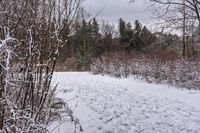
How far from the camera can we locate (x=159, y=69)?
15258 mm

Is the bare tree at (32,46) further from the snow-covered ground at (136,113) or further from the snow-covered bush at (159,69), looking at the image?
the snow-covered bush at (159,69)

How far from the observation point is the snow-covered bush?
1387cm

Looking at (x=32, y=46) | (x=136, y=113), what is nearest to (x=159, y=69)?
(x=136, y=113)

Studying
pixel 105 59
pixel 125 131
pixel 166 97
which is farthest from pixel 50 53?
pixel 105 59

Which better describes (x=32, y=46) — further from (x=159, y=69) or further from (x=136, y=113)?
(x=159, y=69)

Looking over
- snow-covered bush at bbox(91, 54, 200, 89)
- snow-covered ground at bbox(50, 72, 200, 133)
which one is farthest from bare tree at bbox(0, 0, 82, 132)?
snow-covered bush at bbox(91, 54, 200, 89)

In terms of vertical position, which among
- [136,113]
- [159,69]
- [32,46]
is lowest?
[136,113]

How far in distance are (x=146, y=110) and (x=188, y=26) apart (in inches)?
159

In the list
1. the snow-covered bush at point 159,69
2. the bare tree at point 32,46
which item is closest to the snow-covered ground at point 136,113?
the bare tree at point 32,46

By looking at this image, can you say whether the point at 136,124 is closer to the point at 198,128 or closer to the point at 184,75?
the point at 198,128

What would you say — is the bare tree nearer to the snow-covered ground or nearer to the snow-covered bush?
the snow-covered ground

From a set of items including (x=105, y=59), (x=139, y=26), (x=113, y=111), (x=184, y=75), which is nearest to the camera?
(x=113, y=111)

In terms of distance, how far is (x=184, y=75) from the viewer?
14008 millimetres

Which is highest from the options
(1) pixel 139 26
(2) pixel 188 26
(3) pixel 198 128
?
(1) pixel 139 26
